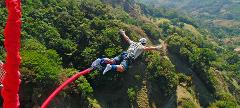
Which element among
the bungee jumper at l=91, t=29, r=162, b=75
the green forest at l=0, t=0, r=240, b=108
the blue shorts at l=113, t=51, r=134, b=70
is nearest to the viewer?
the bungee jumper at l=91, t=29, r=162, b=75

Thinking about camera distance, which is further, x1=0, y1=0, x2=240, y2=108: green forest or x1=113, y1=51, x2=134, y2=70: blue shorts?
x1=0, y1=0, x2=240, y2=108: green forest

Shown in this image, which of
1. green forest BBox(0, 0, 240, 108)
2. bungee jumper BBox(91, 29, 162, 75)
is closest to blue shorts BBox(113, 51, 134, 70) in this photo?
bungee jumper BBox(91, 29, 162, 75)

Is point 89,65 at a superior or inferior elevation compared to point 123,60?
inferior

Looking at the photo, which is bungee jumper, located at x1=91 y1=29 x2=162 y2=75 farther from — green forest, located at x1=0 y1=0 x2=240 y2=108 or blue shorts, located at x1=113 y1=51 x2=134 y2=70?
green forest, located at x1=0 y1=0 x2=240 y2=108

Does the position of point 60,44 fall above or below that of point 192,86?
above

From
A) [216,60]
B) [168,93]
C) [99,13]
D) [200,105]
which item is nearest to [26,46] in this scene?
[168,93]

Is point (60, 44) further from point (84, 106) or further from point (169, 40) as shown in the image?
point (169, 40)

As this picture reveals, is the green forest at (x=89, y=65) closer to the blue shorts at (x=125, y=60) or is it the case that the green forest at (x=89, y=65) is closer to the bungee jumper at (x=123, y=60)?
the blue shorts at (x=125, y=60)

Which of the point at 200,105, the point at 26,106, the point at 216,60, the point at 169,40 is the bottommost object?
the point at 216,60

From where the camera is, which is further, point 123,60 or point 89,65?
point 89,65

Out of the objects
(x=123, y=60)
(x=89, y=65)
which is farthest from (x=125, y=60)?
(x=89, y=65)

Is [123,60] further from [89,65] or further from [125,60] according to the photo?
[89,65]
